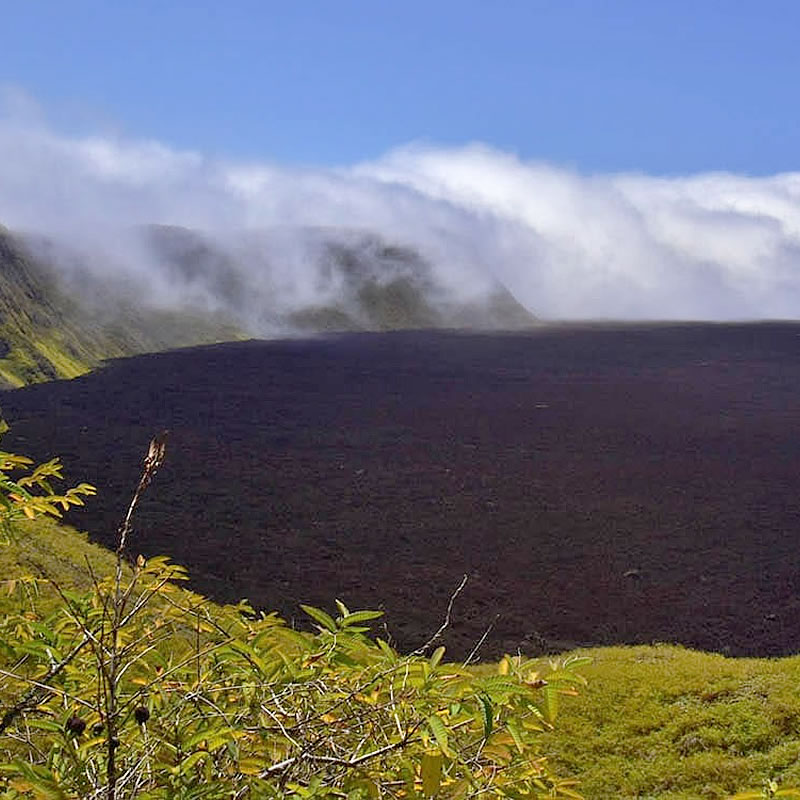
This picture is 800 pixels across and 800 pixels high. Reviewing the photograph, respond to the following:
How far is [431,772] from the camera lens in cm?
171

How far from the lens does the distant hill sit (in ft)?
227

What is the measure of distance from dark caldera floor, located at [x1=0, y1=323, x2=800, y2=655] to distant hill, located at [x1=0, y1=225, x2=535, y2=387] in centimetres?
2310

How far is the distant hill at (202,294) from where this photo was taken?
69125mm

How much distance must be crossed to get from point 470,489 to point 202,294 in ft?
231

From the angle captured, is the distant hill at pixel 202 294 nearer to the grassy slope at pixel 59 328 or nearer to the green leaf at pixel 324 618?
the grassy slope at pixel 59 328

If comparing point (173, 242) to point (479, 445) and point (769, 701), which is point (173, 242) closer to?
point (479, 445)

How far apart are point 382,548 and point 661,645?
803 centimetres

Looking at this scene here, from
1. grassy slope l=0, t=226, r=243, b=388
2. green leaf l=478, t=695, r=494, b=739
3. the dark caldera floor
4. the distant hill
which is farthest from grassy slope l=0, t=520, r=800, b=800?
the distant hill

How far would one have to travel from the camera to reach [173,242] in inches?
3930

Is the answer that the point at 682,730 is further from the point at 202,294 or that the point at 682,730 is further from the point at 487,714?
the point at 202,294

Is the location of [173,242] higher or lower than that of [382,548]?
higher

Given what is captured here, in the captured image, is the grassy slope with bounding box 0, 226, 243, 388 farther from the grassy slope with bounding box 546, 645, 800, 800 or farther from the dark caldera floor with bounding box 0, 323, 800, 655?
the grassy slope with bounding box 546, 645, 800, 800

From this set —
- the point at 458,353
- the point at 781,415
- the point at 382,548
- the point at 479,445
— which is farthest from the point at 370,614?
the point at 458,353

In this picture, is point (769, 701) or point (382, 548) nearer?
point (769, 701)
